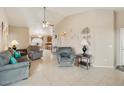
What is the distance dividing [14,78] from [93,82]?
2396 millimetres

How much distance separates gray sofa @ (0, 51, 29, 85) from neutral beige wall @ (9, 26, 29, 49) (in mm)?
5095

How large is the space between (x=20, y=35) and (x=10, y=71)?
6278mm

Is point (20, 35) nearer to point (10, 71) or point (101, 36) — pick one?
point (101, 36)

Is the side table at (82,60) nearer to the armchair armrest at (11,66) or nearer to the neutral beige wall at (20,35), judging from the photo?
the armchair armrest at (11,66)

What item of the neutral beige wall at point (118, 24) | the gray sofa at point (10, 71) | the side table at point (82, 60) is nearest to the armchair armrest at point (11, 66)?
the gray sofa at point (10, 71)

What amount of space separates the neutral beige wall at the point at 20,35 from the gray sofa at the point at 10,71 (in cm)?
510

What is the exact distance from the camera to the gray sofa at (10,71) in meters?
3.63

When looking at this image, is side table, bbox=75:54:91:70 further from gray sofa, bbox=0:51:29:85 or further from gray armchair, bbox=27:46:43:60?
gray sofa, bbox=0:51:29:85

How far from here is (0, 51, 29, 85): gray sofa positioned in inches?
143

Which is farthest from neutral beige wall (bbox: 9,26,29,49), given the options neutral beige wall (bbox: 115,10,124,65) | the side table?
neutral beige wall (bbox: 115,10,124,65)

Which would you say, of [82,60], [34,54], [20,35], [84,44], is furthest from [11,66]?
[20,35]

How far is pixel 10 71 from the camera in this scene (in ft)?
12.5
